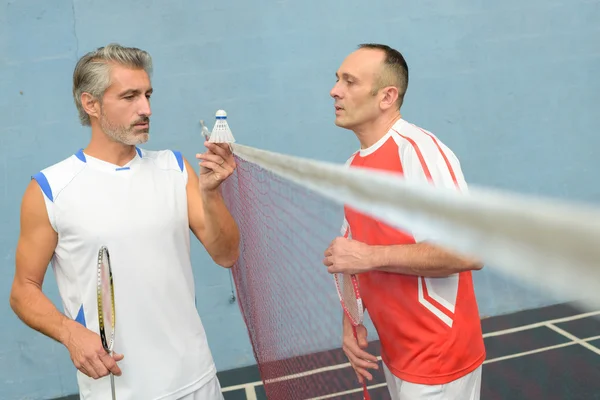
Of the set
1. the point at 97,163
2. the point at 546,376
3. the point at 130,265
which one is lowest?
the point at 546,376

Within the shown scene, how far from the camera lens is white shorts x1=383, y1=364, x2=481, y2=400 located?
1943 mm

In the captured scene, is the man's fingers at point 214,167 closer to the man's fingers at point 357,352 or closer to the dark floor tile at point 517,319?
the man's fingers at point 357,352

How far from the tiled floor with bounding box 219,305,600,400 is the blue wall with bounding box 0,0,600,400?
0.20m

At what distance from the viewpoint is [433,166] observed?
6.07 feet

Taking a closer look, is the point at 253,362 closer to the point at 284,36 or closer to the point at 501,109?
the point at 284,36

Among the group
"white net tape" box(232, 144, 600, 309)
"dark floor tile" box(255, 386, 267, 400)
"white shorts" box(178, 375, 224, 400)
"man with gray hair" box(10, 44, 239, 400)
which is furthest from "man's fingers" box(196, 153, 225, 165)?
"dark floor tile" box(255, 386, 267, 400)

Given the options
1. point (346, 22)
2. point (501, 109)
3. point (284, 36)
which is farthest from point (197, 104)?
point (501, 109)

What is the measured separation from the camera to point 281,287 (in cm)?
267

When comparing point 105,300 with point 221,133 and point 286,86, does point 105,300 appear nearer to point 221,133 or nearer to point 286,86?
point 221,133

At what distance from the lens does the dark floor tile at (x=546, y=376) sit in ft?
11.6

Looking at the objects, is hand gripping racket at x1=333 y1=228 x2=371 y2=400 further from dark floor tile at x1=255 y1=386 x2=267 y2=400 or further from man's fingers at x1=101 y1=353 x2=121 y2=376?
dark floor tile at x1=255 y1=386 x2=267 y2=400

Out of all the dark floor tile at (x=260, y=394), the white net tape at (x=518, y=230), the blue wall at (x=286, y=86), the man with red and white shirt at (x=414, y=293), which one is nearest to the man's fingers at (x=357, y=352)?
the man with red and white shirt at (x=414, y=293)

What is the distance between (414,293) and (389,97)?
890 mm

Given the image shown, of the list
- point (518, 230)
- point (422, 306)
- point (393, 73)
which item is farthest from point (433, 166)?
point (518, 230)
